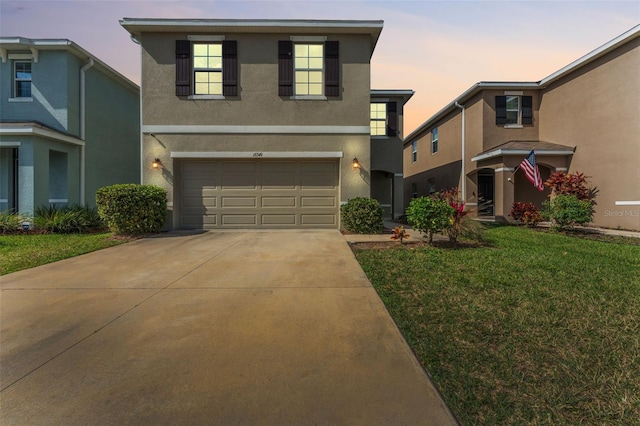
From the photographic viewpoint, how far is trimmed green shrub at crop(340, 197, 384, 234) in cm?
846

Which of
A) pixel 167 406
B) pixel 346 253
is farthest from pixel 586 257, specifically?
pixel 167 406

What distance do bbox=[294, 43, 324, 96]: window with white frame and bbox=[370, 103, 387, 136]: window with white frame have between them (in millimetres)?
4613

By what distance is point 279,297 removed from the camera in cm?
378

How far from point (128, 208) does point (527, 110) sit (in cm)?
1676

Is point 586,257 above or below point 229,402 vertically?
above

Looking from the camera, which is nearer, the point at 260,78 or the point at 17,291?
the point at 17,291

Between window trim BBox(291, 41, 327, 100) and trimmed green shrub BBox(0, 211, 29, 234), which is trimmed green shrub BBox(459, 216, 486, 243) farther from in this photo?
trimmed green shrub BBox(0, 211, 29, 234)

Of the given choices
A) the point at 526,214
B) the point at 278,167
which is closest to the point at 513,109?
the point at 526,214

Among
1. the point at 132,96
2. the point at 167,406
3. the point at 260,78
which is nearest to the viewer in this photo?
the point at 167,406

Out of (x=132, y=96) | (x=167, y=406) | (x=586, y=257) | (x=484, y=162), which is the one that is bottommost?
(x=167, y=406)

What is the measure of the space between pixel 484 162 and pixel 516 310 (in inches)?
480

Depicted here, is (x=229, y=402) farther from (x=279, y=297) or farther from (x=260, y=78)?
(x=260, y=78)

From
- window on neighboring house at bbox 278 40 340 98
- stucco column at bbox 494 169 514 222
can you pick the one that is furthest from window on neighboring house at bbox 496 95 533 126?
window on neighboring house at bbox 278 40 340 98

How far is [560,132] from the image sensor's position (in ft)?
41.5
